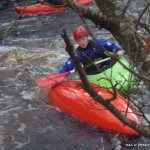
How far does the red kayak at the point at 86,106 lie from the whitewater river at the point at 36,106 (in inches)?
4.5

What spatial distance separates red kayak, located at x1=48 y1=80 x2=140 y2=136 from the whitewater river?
4.5 inches

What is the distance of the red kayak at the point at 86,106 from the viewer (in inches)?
185

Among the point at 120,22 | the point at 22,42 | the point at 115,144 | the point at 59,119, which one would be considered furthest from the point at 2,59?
the point at 120,22

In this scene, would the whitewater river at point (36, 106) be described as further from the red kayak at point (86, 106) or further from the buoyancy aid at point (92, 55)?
the buoyancy aid at point (92, 55)

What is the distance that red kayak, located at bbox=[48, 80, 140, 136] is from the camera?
4688mm

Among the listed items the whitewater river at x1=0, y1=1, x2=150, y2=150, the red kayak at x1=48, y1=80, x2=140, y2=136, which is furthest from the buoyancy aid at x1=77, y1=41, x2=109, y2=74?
the whitewater river at x1=0, y1=1, x2=150, y2=150

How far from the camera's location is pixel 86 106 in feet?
16.2

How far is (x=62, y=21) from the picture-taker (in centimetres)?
1095

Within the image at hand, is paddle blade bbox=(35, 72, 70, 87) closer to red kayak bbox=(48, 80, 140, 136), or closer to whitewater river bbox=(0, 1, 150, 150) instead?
red kayak bbox=(48, 80, 140, 136)

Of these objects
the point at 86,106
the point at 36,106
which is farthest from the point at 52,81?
the point at 86,106

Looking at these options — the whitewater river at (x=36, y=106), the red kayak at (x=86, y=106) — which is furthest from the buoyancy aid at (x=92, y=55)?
the whitewater river at (x=36, y=106)

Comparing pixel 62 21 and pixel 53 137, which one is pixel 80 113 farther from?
pixel 62 21

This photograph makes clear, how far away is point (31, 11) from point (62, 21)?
1.43 m

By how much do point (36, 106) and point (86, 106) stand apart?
144cm
